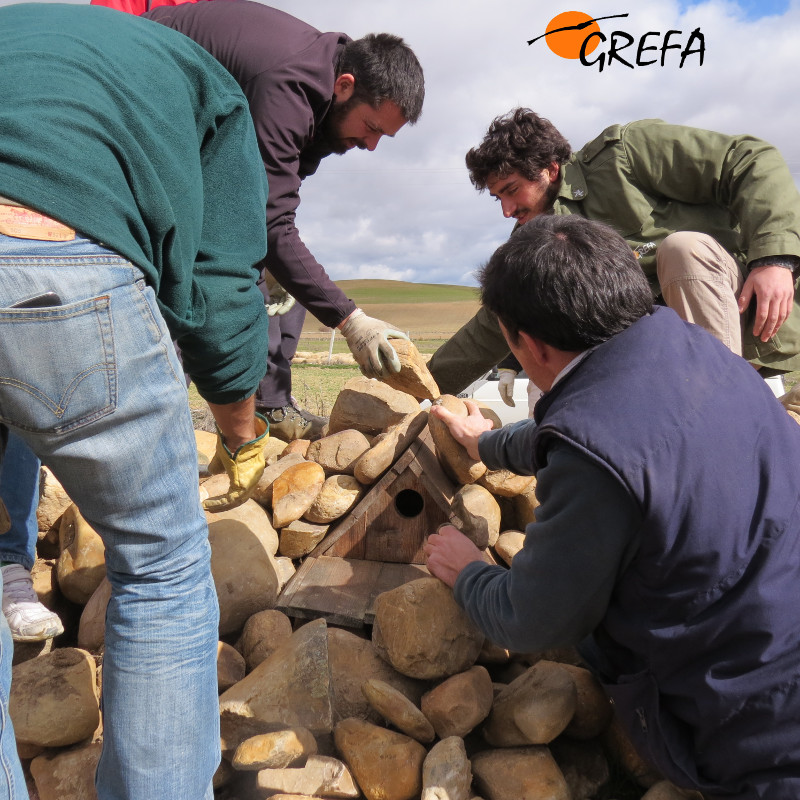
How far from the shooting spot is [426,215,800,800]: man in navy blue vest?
1539mm

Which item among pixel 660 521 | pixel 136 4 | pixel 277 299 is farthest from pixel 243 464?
pixel 277 299

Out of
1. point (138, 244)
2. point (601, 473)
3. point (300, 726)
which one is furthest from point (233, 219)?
point (300, 726)

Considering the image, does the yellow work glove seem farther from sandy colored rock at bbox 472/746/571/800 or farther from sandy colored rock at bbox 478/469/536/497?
sandy colored rock at bbox 472/746/571/800

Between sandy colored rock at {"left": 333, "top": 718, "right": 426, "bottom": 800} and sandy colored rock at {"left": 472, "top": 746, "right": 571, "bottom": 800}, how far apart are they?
0.61 ft

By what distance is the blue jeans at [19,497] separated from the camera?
8.15ft

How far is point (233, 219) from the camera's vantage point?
1.82m

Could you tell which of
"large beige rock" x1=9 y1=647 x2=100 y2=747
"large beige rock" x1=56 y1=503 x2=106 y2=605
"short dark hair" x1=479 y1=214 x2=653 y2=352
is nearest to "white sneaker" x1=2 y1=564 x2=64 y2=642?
"large beige rock" x1=9 y1=647 x2=100 y2=747

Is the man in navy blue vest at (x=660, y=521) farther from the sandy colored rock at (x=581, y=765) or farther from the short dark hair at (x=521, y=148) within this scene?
the short dark hair at (x=521, y=148)

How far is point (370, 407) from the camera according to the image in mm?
→ 3656

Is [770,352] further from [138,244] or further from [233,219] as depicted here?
[138,244]

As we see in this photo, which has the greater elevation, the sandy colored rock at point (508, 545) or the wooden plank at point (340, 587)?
the sandy colored rock at point (508, 545)

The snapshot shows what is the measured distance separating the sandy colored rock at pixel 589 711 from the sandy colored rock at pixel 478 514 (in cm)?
63

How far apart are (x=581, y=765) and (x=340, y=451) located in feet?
5.44

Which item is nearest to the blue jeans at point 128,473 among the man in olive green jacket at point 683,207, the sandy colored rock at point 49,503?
the sandy colored rock at point 49,503
